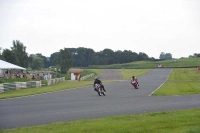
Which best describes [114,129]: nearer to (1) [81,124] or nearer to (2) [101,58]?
(1) [81,124]

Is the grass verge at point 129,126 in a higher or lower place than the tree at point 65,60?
lower

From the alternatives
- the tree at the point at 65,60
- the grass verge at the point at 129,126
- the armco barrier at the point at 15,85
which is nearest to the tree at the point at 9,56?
the tree at the point at 65,60

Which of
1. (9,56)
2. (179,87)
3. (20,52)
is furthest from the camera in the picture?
(20,52)

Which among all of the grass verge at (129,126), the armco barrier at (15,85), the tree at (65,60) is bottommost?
the grass verge at (129,126)

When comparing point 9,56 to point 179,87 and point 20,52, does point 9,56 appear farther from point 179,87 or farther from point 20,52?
point 179,87

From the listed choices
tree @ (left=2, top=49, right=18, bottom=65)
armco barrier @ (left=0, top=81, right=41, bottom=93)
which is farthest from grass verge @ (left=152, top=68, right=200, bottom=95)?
tree @ (left=2, top=49, right=18, bottom=65)

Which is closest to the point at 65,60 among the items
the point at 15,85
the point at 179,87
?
the point at 15,85

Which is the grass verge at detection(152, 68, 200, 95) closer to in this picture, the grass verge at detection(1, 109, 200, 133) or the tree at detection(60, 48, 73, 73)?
the grass verge at detection(1, 109, 200, 133)

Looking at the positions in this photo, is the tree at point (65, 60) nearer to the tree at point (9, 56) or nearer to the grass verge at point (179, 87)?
the tree at point (9, 56)

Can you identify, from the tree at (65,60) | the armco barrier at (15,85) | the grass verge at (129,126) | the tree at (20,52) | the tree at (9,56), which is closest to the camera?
the grass verge at (129,126)

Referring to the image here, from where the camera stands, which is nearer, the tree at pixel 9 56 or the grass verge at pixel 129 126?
the grass verge at pixel 129 126

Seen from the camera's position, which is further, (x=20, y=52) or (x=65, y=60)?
(x=20, y=52)

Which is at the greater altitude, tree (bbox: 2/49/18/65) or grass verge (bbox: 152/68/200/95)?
tree (bbox: 2/49/18/65)

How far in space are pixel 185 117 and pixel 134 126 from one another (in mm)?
2501
